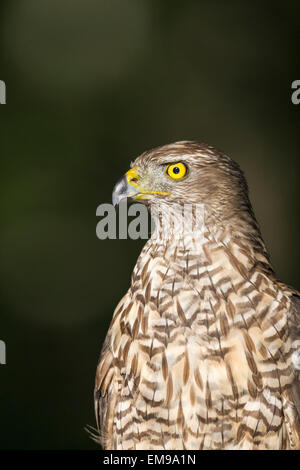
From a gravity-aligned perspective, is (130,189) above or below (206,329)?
above

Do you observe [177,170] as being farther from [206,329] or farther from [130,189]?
[206,329]

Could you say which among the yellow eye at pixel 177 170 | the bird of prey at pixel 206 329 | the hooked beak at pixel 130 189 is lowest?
the bird of prey at pixel 206 329

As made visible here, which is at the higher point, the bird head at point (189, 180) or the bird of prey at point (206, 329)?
the bird head at point (189, 180)

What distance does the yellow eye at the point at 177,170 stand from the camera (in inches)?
78.1

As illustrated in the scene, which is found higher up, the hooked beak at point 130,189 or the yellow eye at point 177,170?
the yellow eye at point 177,170

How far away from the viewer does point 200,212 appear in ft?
6.34

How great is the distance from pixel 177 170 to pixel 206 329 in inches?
19.1

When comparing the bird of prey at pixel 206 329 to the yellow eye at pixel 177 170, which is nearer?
the bird of prey at pixel 206 329

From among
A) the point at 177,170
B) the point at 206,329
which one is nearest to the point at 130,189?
the point at 177,170

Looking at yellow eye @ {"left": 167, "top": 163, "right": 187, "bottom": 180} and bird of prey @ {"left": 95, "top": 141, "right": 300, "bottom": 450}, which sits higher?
yellow eye @ {"left": 167, "top": 163, "right": 187, "bottom": 180}

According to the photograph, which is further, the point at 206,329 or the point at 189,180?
the point at 189,180

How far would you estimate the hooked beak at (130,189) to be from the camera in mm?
2020

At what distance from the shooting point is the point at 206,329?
182 centimetres

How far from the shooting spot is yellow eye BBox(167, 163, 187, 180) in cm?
198
